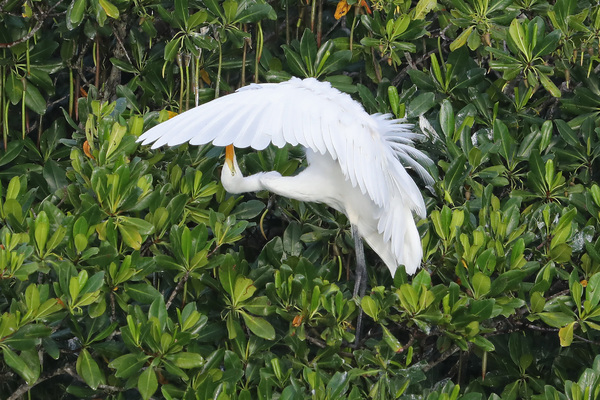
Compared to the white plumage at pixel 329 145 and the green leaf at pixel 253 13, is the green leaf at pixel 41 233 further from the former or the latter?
the green leaf at pixel 253 13

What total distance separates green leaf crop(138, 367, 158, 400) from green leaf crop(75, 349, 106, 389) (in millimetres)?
152

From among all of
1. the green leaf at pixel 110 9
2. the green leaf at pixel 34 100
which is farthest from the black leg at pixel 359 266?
the green leaf at pixel 34 100

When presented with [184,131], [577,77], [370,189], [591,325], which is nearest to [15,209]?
[184,131]

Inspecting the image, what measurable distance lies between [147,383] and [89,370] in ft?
0.67

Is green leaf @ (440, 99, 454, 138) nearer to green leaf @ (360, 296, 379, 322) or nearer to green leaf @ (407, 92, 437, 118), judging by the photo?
green leaf @ (407, 92, 437, 118)

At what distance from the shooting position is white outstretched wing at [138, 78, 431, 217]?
246cm

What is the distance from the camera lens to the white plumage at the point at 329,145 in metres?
2.48

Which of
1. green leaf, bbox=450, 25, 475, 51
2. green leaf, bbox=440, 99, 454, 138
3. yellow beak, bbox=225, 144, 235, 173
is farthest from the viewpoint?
green leaf, bbox=450, 25, 475, 51

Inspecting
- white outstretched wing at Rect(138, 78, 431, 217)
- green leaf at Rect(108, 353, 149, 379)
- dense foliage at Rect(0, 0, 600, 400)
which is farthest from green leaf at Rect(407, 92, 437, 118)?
green leaf at Rect(108, 353, 149, 379)

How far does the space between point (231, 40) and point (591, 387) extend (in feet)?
5.70

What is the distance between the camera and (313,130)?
2639 millimetres

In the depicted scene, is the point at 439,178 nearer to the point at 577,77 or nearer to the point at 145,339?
the point at 577,77

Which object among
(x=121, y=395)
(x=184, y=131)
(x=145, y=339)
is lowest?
(x=121, y=395)

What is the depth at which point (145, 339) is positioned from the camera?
233cm
